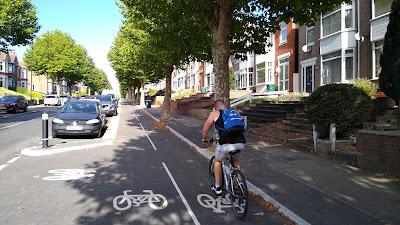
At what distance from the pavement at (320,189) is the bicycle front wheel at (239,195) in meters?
0.69

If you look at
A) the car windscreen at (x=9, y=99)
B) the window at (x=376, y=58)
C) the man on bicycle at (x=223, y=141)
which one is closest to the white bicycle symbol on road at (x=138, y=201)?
the man on bicycle at (x=223, y=141)

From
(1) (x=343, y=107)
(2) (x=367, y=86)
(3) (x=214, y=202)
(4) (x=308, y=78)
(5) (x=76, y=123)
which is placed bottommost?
(3) (x=214, y=202)

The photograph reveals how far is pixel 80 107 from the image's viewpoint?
1384cm

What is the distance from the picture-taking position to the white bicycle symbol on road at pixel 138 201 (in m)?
4.95

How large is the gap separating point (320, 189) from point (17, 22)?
29.7m

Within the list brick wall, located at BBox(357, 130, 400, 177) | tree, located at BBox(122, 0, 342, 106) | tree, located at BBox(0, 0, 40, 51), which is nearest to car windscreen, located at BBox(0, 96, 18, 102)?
tree, located at BBox(0, 0, 40, 51)

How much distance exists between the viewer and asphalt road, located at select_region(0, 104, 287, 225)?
14.7 ft

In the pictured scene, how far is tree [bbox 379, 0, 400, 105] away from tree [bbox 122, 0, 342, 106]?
155 centimetres

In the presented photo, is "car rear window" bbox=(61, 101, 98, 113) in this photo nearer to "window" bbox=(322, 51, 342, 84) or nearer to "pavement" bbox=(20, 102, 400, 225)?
"pavement" bbox=(20, 102, 400, 225)

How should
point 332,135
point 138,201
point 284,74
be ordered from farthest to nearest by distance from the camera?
point 284,74, point 332,135, point 138,201

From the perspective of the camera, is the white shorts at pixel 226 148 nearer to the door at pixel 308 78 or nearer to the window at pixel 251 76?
the door at pixel 308 78

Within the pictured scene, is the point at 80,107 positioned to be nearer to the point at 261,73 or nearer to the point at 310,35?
the point at 310,35

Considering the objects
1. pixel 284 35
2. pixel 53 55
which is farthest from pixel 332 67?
pixel 53 55

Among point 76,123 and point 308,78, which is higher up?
point 308,78
